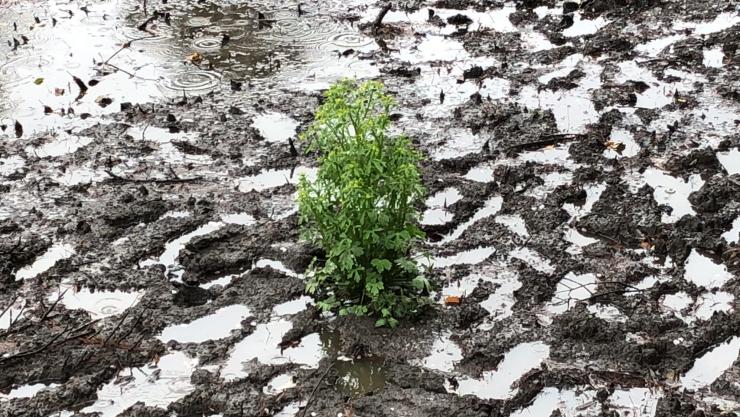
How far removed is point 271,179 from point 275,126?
3.25 ft

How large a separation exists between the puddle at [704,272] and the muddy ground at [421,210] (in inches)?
0.7

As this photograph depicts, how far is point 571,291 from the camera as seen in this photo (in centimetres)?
604

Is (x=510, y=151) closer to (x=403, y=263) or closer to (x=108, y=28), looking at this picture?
(x=403, y=263)

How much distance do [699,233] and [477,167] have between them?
6.24 ft

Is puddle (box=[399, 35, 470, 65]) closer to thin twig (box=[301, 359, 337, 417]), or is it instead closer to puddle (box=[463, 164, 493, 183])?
puddle (box=[463, 164, 493, 183])

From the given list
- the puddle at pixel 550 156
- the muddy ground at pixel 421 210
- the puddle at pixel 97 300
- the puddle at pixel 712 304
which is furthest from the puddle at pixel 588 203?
the puddle at pixel 97 300

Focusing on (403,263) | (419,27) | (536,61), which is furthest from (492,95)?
(403,263)

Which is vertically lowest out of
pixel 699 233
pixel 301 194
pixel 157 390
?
pixel 157 390

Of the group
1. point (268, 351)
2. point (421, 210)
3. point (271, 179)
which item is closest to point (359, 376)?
point (268, 351)

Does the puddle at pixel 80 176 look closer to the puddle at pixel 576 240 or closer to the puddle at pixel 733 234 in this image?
the puddle at pixel 576 240

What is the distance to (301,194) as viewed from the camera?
17.9ft

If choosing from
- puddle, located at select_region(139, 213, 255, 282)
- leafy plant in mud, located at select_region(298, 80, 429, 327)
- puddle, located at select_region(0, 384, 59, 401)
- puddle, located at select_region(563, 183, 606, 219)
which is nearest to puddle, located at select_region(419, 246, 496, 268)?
leafy plant in mud, located at select_region(298, 80, 429, 327)

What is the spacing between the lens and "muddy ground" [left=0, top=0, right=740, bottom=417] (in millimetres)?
5316

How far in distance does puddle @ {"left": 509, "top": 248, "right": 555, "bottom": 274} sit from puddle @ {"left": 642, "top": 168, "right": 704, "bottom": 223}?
3.61ft
